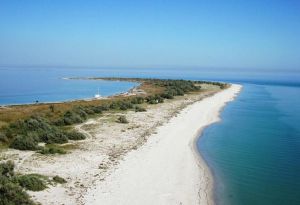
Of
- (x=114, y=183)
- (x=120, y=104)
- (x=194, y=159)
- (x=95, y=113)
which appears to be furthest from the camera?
(x=120, y=104)

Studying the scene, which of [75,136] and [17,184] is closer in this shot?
[17,184]

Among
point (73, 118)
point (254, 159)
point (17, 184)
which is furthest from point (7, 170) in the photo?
point (73, 118)

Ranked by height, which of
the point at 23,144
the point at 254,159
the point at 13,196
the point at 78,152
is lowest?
the point at 254,159

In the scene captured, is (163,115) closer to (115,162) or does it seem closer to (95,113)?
(95,113)

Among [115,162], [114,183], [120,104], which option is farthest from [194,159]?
[120,104]

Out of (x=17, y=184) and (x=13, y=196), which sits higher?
(x=13, y=196)

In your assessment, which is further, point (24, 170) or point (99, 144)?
point (99, 144)

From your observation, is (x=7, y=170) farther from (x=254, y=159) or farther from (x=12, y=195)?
(x=254, y=159)

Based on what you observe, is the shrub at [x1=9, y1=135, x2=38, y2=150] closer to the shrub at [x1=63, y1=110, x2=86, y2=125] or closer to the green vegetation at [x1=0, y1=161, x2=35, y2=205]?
the green vegetation at [x1=0, y1=161, x2=35, y2=205]
